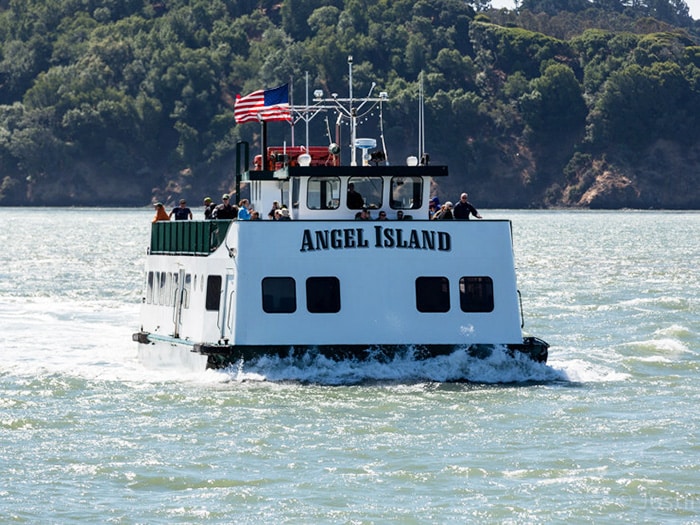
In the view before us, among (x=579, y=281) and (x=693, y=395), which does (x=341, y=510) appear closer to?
(x=693, y=395)

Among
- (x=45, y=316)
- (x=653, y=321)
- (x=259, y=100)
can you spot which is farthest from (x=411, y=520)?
(x=45, y=316)

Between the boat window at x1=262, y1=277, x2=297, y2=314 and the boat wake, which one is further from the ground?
the boat window at x1=262, y1=277, x2=297, y2=314

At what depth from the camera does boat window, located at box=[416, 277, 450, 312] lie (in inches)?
1072

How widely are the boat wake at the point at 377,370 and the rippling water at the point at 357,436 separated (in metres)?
0.03

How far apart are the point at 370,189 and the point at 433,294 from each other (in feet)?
8.53

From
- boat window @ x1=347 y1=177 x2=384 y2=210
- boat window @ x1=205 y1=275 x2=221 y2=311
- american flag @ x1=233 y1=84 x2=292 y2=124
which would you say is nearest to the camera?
boat window @ x1=205 y1=275 x2=221 y2=311

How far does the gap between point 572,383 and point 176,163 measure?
547 feet

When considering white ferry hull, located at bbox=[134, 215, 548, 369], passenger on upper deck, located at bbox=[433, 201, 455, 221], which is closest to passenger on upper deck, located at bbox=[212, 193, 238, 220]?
white ferry hull, located at bbox=[134, 215, 548, 369]

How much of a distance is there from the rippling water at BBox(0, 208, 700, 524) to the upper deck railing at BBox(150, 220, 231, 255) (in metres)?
2.36

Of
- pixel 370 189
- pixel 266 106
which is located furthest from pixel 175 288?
pixel 370 189

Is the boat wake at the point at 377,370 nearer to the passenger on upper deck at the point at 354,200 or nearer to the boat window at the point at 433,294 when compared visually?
the boat window at the point at 433,294

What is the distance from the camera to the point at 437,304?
89.5ft

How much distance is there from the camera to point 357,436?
22844 mm

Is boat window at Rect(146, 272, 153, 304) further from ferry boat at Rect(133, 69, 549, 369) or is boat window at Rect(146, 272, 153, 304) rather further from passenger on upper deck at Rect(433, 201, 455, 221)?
passenger on upper deck at Rect(433, 201, 455, 221)
